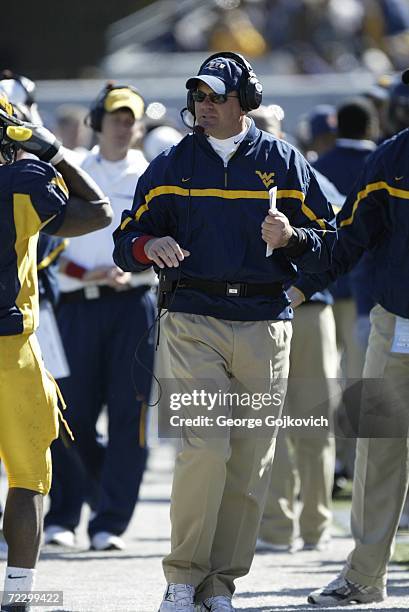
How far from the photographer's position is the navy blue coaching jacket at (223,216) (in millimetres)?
6184

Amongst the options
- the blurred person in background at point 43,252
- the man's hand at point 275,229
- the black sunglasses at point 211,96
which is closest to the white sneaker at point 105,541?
the blurred person in background at point 43,252

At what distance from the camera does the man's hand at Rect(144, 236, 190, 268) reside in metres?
6.02

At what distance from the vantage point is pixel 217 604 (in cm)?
616

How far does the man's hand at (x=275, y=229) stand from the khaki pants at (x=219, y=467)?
0.40 m

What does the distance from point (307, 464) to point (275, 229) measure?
10.4 feet

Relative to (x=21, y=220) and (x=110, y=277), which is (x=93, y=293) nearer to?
(x=110, y=277)

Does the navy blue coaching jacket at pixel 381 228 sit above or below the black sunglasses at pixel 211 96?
below

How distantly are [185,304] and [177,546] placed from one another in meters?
0.97

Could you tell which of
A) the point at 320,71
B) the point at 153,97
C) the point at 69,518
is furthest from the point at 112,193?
the point at 320,71

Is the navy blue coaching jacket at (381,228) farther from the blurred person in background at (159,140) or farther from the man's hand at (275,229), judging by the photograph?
the blurred person in background at (159,140)

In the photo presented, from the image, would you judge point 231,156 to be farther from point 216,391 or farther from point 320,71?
point 320,71

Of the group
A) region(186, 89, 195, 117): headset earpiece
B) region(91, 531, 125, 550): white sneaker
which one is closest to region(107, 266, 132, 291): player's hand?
region(91, 531, 125, 550): white sneaker

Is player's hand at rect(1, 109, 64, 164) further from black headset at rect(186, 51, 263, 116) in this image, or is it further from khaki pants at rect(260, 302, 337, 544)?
khaki pants at rect(260, 302, 337, 544)

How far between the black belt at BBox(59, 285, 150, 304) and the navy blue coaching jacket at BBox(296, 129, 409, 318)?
2.05 m
